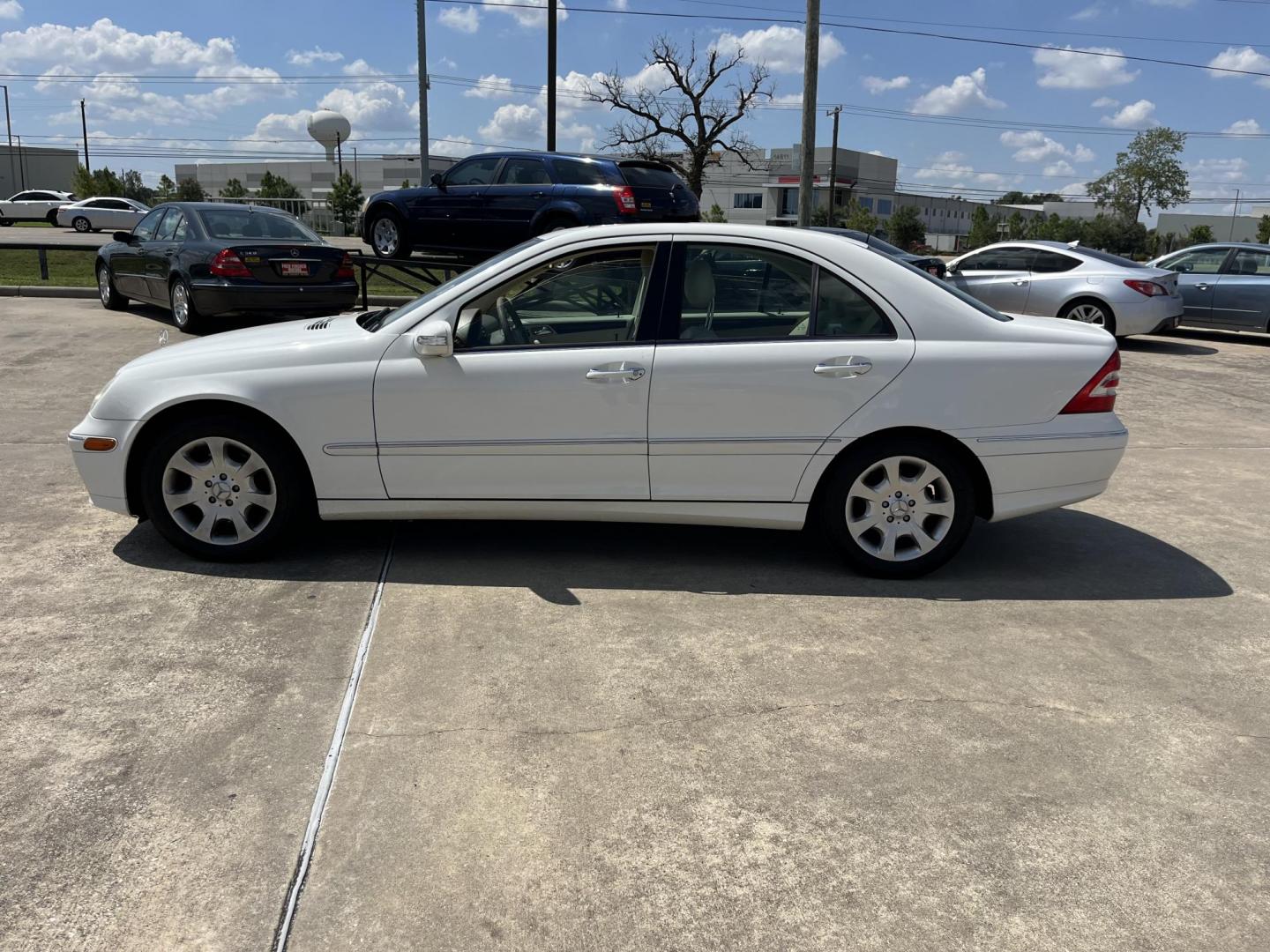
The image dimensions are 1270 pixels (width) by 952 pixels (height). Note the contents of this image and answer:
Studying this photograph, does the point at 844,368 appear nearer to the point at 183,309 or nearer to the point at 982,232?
the point at 183,309

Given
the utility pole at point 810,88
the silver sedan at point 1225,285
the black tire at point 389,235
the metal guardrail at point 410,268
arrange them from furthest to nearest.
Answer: the utility pole at point 810,88 < the black tire at point 389,235 < the silver sedan at point 1225,285 < the metal guardrail at point 410,268

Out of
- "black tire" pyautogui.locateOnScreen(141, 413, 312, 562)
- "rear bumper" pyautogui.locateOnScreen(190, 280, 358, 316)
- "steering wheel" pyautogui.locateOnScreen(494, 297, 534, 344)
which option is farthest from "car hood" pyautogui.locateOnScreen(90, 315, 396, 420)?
"rear bumper" pyautogui.locateOnScreen(190, 280, 358, 316)

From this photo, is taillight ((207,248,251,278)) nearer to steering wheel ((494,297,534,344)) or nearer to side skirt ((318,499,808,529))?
side skirt ((318,499,808,529))

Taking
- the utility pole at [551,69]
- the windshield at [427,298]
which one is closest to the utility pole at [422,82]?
the utility pole at [551,69]

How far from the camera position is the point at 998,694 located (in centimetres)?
363

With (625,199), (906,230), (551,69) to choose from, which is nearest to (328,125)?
(906,230)

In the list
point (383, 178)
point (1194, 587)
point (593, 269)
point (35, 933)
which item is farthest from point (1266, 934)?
point (383, 178)

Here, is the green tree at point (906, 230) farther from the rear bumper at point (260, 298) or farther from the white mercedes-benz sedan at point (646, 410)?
the white mercedes-benz sedan at point (646, 410)

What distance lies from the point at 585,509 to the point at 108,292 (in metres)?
11.1

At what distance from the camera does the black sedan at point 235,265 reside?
10656 millimetres

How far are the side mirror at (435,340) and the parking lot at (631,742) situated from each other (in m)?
1.02

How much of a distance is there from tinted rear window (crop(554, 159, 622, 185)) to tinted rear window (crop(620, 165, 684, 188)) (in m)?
0.21

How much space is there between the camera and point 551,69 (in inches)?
912

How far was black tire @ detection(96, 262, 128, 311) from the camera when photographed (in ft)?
42.7
